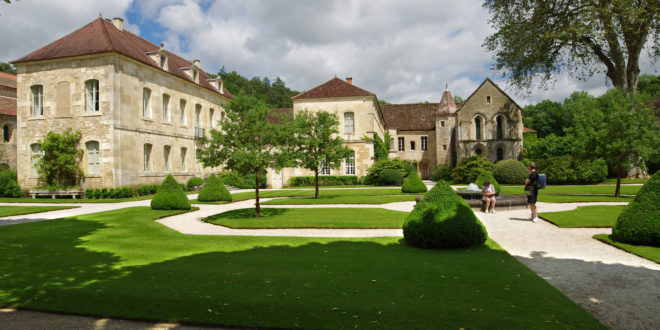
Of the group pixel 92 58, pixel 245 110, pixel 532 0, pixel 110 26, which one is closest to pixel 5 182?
pixel 92 58

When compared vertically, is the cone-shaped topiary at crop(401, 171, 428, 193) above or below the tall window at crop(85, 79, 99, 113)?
below

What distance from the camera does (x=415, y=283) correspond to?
5184 millimetres

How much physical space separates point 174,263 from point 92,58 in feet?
70.7

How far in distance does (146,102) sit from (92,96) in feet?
10.6

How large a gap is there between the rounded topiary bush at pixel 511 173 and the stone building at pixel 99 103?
2710cm

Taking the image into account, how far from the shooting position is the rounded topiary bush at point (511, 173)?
3086 cm

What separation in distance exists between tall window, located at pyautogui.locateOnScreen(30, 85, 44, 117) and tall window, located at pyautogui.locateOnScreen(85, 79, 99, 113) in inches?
Result: 141

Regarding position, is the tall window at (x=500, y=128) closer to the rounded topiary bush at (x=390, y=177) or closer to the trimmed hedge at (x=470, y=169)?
the trimmed hedge at (x=470, y=169)

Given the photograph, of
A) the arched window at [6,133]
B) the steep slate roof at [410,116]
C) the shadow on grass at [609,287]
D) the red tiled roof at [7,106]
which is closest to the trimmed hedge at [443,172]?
the steep slate roof at [410,116]

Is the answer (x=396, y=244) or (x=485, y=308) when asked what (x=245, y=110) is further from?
(x=485, y=308)

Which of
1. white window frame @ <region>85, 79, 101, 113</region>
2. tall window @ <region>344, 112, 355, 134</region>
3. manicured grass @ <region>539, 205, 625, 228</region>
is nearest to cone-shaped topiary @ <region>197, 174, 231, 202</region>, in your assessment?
white window frame @ <region>85, 79, 101, 113</region>

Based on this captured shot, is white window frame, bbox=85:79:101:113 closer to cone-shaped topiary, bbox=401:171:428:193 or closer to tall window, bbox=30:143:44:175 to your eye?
tall window, bbox=30:143:44:175

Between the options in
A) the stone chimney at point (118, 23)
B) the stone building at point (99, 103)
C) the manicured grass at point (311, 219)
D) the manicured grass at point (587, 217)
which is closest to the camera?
the manicured grass at point (587, 217)

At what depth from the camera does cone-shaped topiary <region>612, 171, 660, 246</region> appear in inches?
291
